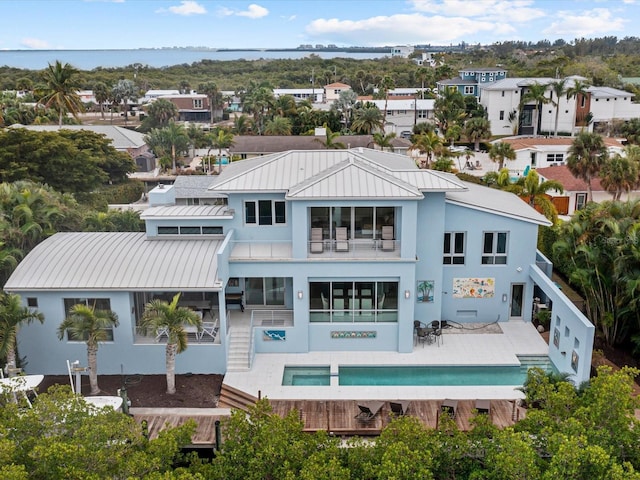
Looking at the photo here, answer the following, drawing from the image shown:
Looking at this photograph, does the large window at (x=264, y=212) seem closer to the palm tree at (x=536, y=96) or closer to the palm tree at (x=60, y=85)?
the palm tree at (x=60, y=85)

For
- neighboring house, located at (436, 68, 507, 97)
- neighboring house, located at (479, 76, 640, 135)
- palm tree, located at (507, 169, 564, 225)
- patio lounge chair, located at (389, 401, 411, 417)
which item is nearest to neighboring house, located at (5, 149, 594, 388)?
patio lounge chair, located at (389, 401, 411, 417)

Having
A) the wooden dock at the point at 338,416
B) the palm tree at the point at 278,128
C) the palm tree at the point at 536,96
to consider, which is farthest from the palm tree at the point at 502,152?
the wooden dock at the point at 338,416

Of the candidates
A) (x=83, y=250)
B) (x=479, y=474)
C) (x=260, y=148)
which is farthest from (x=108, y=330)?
(x=260, y=148)

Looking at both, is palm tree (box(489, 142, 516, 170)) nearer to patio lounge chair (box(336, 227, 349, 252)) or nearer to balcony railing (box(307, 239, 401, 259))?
balcony railing (box(307, 239, 401, 259))

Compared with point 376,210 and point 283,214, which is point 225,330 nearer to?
point 283,214

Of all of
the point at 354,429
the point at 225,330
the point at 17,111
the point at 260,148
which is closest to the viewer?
the point at 354,429
